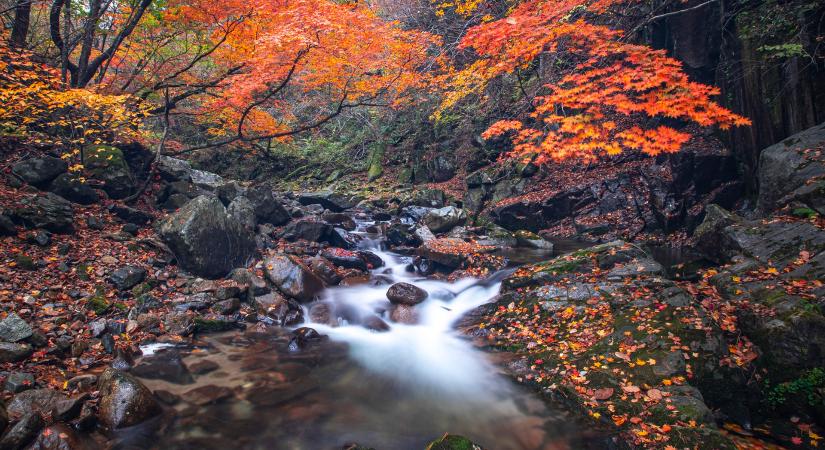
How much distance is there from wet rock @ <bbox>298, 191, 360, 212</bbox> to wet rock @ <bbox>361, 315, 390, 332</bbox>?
11.0 metres

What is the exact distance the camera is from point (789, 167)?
24.2 feet

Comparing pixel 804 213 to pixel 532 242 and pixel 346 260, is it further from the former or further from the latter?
pixel 346 260

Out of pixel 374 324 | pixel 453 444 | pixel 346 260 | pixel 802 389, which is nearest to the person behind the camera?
pixel 453 444

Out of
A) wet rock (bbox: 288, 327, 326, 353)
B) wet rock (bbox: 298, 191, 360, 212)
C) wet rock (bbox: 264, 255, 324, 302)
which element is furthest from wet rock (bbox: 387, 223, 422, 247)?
Result: wet rock (bbox: 288, 327, 326, 353)

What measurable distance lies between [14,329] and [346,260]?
683 centimetres

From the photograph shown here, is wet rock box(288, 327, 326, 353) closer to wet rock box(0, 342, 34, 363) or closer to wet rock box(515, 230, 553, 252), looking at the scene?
wet rock box(0, 342, 34, 363)

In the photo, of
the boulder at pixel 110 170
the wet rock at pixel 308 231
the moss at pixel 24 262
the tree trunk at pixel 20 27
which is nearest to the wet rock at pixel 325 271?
the wet rock at pixel 308 231

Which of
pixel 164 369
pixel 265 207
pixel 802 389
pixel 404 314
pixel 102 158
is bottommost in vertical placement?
pixel 404 314

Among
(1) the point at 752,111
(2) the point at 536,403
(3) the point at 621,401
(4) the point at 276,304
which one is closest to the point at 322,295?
(4) the point at 276,304

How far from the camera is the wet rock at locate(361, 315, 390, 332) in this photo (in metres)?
8.24

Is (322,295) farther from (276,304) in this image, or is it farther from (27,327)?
(27,327)

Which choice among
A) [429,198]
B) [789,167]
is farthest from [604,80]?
[429,198]

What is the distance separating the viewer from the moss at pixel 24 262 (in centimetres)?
667

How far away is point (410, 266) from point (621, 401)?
7474mm
